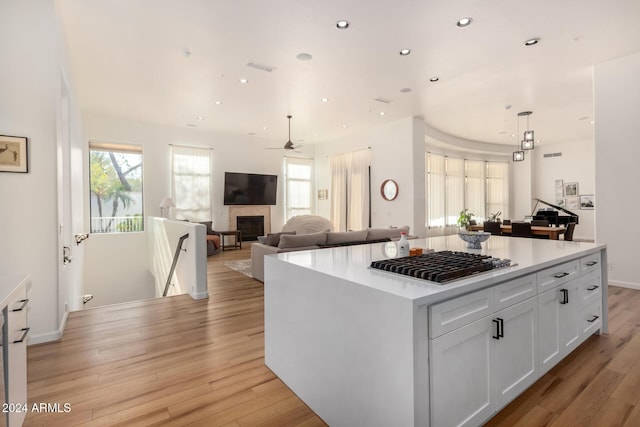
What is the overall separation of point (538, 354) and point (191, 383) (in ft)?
7.73

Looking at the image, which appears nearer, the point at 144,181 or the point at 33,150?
the point at 33,150

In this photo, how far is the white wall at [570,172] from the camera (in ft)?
34.1

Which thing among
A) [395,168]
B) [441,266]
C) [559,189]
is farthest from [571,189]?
[441,266]

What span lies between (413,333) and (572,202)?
12851mm

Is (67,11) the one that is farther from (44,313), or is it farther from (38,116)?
(44,313)

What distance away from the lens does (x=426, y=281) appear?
4.94 ft

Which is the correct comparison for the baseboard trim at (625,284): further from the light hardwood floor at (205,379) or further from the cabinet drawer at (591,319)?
the cabinet drawer at (591,319)

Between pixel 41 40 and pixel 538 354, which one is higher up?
pixel 41 40

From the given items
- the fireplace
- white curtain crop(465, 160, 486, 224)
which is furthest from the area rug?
white curtain crop(465, 160, 486, 224)

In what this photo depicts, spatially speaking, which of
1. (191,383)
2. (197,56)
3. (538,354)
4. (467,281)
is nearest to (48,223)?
(191,383)

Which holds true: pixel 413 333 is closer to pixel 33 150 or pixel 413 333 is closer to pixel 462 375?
pixel 462 375

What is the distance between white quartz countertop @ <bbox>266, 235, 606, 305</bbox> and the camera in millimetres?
1410

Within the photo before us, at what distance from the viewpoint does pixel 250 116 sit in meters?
7.31

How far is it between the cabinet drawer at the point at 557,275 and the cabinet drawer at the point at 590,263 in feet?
0.38
